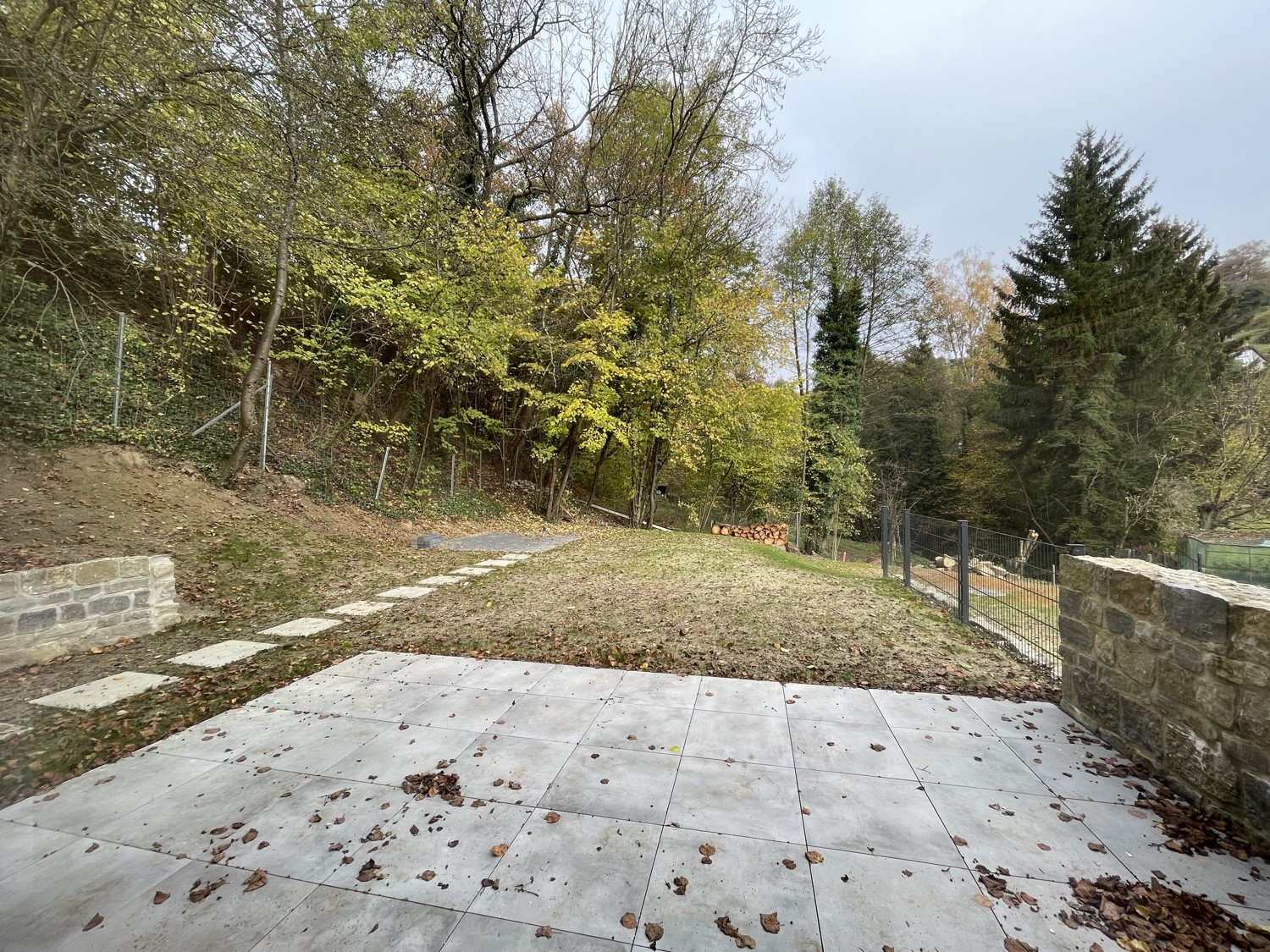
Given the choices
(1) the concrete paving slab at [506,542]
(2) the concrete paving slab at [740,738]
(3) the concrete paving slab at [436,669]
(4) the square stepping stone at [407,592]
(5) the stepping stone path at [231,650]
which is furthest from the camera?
(1) the concrete paving slab at [506,542]

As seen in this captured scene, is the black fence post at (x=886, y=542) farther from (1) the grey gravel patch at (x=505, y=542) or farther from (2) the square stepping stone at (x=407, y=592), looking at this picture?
(2) the square stepping stone at (x=407, y=592)

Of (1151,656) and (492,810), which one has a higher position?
(1151,656)

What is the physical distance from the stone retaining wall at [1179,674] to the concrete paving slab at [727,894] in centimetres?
166

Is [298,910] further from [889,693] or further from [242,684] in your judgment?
[889,693]

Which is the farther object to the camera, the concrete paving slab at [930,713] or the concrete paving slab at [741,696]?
the concrete paving slab at [741,696]

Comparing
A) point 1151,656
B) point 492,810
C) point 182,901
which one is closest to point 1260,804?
point 1151,656

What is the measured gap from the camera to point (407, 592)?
5.08 m

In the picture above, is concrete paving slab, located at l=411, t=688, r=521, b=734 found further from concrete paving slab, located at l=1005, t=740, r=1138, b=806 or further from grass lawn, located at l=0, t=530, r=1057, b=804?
concrete paving slab, located at l=1005, t=740, r=1138, b=806

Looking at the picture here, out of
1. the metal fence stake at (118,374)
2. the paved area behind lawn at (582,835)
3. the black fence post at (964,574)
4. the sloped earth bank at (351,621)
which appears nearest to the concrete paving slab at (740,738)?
the paved area behind lawn at (582,835)

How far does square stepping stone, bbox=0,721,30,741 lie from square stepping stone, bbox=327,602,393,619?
6.48 feet

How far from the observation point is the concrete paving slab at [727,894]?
1.34m

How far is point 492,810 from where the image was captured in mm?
1849

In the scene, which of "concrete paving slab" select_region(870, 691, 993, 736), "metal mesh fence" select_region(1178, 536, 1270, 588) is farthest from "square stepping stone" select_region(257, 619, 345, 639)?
"metal mesh fence" select_region(1178, 536, 1270, 588)

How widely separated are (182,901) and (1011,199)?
24698mm
